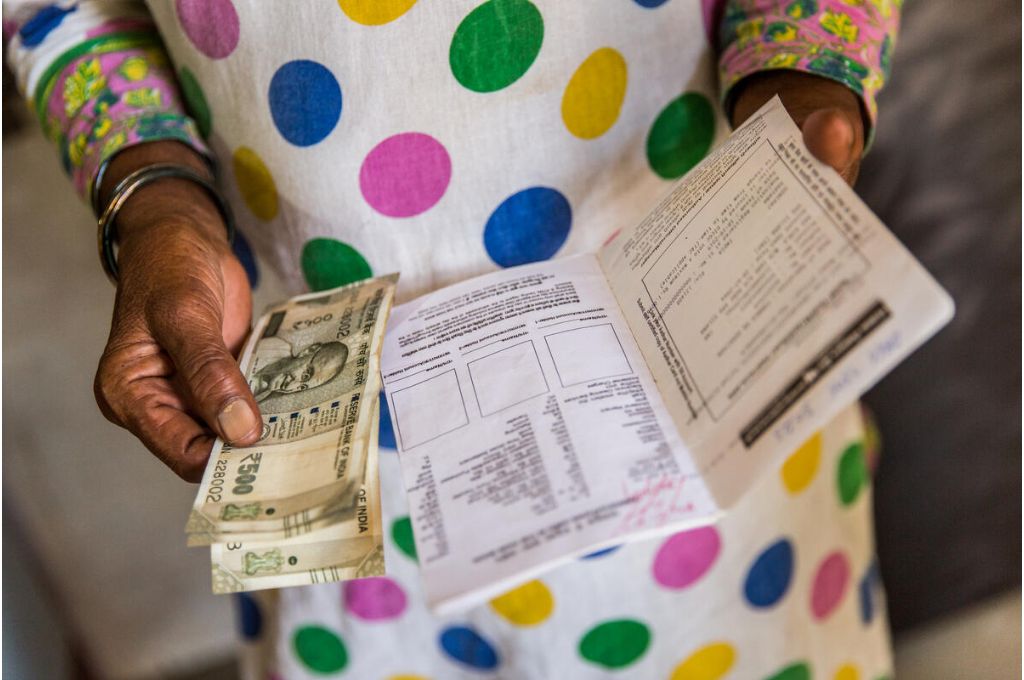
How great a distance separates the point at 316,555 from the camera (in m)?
0.38

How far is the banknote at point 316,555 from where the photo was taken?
1.23ft

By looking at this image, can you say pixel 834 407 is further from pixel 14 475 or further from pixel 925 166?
pixel 14 475

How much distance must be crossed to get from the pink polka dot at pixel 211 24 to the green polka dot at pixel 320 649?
39 cm

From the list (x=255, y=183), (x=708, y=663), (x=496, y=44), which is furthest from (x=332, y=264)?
(x=708, y=663)

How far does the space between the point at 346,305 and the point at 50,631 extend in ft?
2.36

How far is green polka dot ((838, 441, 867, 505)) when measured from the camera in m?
0.62

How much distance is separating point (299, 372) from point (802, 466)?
34cm

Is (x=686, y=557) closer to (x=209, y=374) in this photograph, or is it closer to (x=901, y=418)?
(x=209, y=374)

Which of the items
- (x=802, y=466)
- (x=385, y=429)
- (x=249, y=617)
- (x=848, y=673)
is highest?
(x=385, y=429)

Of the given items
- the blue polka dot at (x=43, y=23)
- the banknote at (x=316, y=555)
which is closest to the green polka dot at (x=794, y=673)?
the banknote at (x=316, y=555)

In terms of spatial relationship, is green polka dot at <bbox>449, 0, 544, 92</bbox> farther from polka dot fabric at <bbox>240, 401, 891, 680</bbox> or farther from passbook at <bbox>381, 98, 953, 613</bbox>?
polka dot fabric at <bbox>240, 401, 891, 680</bbox>

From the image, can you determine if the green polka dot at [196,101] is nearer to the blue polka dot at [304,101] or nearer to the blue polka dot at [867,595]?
the blue polka dot at [304,101]

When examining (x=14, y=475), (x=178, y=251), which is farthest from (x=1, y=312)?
Answer: (x=178, y=251)

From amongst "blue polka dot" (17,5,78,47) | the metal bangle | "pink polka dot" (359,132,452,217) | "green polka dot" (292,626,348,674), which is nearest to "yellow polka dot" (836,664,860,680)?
"green polka dot" (292,626,348,674)
